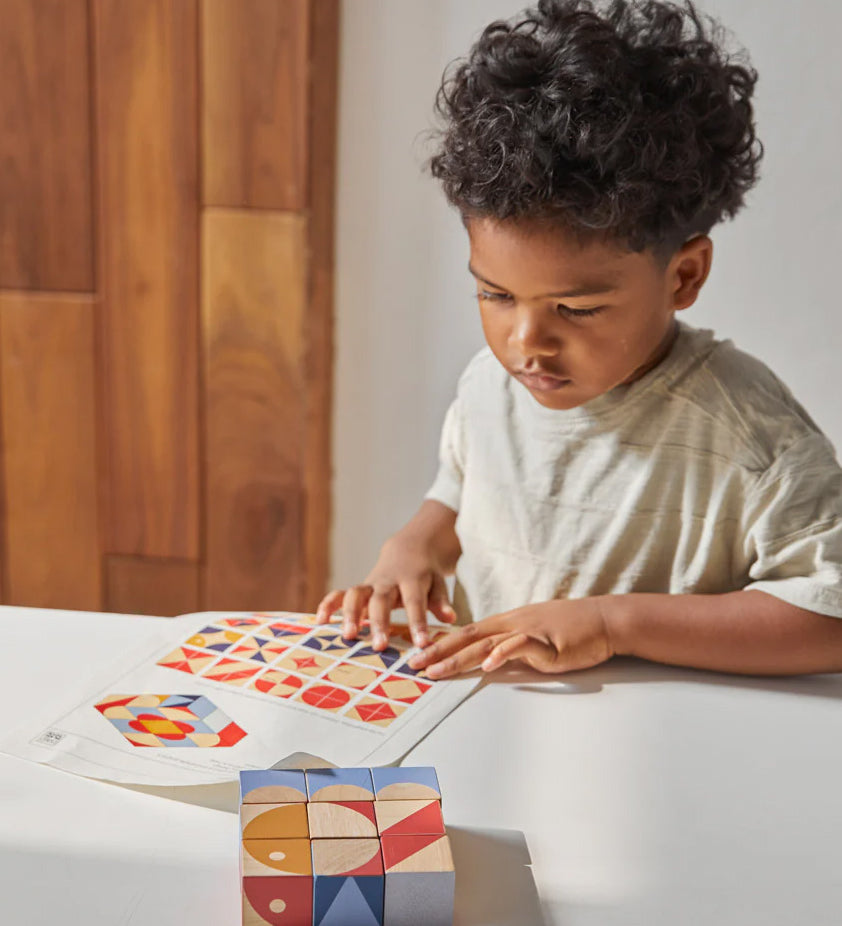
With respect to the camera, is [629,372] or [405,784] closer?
[405,784]

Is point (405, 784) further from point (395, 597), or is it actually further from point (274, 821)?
point (395, 597)

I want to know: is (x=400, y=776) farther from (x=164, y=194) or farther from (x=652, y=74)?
(x=164, y=194)

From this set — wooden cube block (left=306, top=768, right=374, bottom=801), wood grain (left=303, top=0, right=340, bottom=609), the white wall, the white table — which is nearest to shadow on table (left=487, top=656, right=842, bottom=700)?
the white table

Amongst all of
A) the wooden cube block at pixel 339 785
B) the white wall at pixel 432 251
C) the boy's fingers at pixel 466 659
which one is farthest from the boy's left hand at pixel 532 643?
the white wall at pixel 432 251

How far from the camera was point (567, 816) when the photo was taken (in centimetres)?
57

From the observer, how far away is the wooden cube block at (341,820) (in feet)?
1.58

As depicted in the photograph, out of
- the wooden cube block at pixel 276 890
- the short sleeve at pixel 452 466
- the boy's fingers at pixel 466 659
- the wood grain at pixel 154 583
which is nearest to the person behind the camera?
the wooden cube block at pixel 276 890

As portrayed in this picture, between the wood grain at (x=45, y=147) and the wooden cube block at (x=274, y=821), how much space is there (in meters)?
1.24

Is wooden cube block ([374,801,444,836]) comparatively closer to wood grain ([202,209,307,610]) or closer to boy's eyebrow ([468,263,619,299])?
boy's eyebrow ([468,263,619,299])

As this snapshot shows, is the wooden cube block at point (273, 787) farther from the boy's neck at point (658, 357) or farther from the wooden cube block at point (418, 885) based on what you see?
the boy's neck at point (658, 357)

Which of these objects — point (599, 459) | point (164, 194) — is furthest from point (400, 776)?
point (164, 194)

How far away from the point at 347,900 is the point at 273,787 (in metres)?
0.08

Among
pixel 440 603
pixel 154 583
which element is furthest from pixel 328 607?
pixel 154 583

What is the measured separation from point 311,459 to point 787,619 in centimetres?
98
